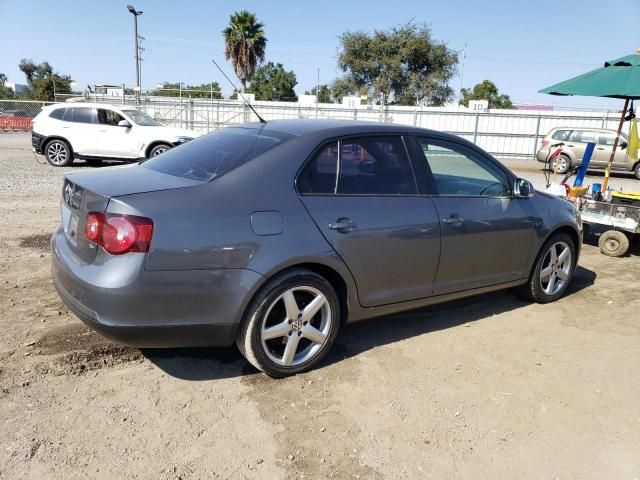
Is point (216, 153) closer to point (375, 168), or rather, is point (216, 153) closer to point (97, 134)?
point (375, 168)

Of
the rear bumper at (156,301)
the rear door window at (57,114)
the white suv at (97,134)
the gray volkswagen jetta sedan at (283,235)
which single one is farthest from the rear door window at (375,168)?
the rear door window at (57,114)

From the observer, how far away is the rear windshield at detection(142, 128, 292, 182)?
133 inches

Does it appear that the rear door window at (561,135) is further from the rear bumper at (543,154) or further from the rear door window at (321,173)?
the rear door window at (321,173)

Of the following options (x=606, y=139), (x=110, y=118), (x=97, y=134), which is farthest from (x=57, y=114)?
(x=606, y=139)

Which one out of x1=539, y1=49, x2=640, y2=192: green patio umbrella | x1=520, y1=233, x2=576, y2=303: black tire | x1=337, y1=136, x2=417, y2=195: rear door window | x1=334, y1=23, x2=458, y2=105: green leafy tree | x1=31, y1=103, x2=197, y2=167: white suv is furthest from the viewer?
x1=334, y1=23, x2=458, y2=105: green leafy tree

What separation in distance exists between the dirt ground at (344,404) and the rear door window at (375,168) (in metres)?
1.15

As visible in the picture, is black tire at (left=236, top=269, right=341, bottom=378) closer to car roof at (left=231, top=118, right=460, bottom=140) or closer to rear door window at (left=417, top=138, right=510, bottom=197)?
car roof at (left=231, top=118, right=460, bottom=140)

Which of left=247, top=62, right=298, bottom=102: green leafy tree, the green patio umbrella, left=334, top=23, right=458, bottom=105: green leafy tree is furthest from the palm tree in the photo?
the green patio umbrella

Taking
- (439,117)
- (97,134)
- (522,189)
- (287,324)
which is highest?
(439,117)

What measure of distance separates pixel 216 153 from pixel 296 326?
1.25 m

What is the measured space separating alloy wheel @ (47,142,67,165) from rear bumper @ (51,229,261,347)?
39.8 ft

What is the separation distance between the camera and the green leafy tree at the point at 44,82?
52.6 metres

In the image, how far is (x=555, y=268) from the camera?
5.11 metres

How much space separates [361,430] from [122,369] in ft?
5.11
